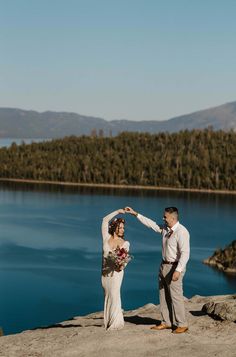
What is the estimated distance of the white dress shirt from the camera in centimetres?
1498

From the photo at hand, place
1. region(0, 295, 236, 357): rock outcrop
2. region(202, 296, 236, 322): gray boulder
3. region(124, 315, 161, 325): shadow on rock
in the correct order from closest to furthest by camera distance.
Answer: region(0, 295, 236, 357): rock outcrop < region(202, 296, 236, 322): gray boulder < region(124, 315, 161, 325): shadow on rock

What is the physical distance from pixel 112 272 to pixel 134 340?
1.79 metres

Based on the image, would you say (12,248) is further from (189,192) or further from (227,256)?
(189,192)

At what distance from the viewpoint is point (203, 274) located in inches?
2837

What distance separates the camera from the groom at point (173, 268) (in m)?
15.0

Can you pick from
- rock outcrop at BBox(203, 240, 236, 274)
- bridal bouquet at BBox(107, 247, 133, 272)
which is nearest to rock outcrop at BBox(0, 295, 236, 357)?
bridal bouquet at BBox(107, 247, 133, 272)

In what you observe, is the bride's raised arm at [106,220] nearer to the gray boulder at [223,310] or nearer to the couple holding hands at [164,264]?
the couple holding hands at [164,264]

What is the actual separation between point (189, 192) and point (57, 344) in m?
183

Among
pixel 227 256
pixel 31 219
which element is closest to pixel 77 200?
pixel 31 219

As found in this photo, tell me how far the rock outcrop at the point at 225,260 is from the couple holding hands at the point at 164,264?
201ft

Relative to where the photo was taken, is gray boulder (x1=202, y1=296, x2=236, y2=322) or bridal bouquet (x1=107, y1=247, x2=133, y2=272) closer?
bridal bouquet (x1=107, y1=247, x2=133, y2=272)

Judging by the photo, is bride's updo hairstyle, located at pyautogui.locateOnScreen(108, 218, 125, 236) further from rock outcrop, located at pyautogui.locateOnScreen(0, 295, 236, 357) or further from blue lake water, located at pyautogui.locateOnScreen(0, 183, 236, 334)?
blue lake water, located at pyautogui.locateOnScreen(0, 183, 236, 334)

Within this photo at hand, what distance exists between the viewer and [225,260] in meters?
78.8

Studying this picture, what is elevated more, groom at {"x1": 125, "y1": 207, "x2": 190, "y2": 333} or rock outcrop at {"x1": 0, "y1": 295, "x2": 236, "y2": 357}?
groom at {"x1": 125, "y1": 207, "x2": 190, "y2": 333}
